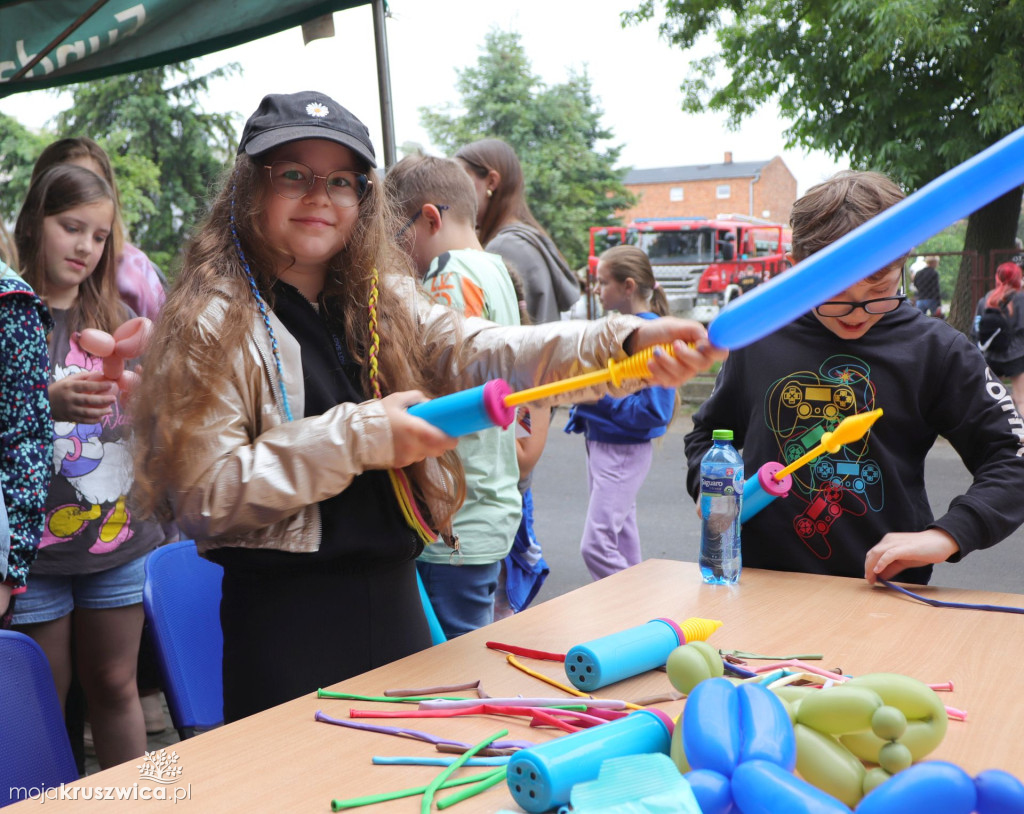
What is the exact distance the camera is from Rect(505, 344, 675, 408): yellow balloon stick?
130cm

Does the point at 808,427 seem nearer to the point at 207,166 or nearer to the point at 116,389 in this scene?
the point at 116,389

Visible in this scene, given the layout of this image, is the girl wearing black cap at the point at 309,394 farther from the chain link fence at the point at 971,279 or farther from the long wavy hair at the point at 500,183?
the chain link fence at the point at 971,279

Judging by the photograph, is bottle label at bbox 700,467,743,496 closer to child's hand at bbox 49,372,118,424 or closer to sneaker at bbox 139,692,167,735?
child's hand at bbox 49,372,118,424

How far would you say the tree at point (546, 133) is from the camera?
3034cm

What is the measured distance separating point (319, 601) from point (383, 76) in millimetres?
2223

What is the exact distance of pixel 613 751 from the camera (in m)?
1.14

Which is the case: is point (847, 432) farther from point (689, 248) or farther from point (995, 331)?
point (689, 248)

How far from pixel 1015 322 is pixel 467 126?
26.9 meters

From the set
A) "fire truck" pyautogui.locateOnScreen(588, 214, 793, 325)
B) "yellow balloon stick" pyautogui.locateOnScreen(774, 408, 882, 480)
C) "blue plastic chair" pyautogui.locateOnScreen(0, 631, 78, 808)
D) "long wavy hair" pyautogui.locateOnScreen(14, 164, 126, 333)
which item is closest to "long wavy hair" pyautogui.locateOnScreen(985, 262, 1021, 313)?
"yellow balloon stick" pyautogui.locateOnScreen(774, 408, 882, 480)

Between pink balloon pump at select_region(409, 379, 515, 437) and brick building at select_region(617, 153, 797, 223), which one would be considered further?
brick building at select_region(617, 153, 797, 223)

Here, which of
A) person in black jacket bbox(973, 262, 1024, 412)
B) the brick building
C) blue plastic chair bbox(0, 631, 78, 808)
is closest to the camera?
blue plastic chair bbox(0, 631, 78, 808)

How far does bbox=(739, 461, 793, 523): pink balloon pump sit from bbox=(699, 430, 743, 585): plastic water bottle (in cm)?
2

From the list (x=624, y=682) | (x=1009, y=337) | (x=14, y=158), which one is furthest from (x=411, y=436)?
(x=14, y=158)

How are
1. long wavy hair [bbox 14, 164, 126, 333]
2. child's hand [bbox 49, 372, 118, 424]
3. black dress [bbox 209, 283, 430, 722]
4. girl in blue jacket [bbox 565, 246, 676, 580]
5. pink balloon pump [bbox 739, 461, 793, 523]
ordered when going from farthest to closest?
girl in blue jacket [bbox 565, 246, 676, 580] → long wavy hair [bbox 14, 164, 126, 333] → child's hand [bbox 49, 372, 118, 424] → pink balloon pump [bbox 739, 461, 793, 523] → black dress [bbox 209, 283, 430, 722]
